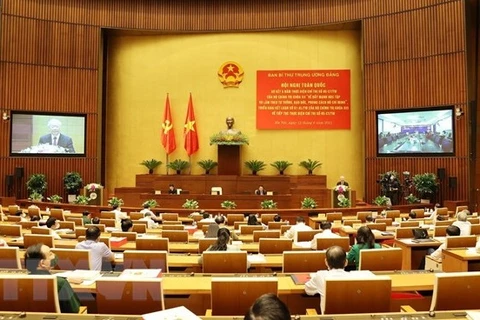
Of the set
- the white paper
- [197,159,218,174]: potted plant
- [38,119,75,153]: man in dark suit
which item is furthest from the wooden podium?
the white paper

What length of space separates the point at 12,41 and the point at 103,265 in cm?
1256

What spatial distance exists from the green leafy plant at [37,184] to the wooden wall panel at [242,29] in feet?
2.05

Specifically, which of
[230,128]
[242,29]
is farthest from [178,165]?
[242,29]

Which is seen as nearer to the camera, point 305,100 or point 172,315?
point 172,315

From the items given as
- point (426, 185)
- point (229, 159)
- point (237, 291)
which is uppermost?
point (229, 159)

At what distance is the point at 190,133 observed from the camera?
50.7ft

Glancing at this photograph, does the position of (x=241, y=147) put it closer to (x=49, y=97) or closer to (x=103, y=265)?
(x=49, y=97)

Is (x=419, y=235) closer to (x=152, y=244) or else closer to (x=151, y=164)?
(x=152, y=244)

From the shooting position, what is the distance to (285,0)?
1534 cm

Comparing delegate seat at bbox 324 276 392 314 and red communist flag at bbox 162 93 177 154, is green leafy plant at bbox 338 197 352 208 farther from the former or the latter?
delegate seat at bbox 324 276 392 314

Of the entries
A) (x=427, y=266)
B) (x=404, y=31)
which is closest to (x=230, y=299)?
(x=427, y=266)

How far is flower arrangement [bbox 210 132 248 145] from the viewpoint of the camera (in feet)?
Result: 47.3

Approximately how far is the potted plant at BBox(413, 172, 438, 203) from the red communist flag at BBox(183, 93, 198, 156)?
24.0 feet

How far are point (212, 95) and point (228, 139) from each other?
241cm
